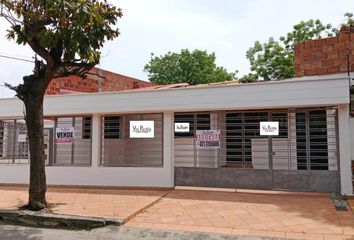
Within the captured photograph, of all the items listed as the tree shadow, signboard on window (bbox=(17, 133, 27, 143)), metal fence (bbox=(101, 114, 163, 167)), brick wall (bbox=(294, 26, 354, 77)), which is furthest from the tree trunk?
brick wall (bbox=(294, 26, 354, 77))

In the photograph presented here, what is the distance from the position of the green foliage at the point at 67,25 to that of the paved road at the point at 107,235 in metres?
3.72

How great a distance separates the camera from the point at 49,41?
8219 mm

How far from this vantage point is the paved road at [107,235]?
6.49 metres

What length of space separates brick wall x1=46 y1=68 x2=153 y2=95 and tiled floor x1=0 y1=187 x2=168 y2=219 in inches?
180

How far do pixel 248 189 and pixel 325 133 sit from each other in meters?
2.56

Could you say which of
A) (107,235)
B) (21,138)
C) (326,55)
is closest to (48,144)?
(21,138)

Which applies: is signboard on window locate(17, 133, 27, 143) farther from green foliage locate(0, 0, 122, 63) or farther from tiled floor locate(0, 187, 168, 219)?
green foliage locate(0, 0, 122, 63)

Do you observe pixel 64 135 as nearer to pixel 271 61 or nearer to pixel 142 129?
pixel 142 129

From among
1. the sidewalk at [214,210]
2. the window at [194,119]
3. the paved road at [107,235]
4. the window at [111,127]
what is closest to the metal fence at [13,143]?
the sidewalk at [214,210]

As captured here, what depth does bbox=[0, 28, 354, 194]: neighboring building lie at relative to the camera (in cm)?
966

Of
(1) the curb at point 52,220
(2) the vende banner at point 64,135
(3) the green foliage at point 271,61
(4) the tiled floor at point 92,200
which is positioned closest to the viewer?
(1) the curb at point 52,220

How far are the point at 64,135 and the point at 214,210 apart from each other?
6049 mm

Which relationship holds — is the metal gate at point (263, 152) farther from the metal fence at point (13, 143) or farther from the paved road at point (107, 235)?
the metal fence at point (13, 143)

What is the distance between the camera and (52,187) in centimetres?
1184
